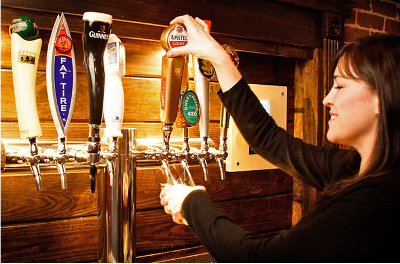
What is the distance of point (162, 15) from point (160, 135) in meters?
0.45

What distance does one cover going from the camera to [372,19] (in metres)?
1.89

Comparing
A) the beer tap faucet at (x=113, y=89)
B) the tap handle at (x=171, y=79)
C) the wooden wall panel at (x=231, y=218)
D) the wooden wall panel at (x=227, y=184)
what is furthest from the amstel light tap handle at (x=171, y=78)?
the wooden wall panel at (x=231, y=218)

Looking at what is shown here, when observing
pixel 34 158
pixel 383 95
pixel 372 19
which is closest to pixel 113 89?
pixel 34 158

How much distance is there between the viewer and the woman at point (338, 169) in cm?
67

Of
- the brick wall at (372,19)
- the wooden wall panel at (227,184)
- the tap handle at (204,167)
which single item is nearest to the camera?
the tap handle at (204,167)

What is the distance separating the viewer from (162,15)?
126 cm

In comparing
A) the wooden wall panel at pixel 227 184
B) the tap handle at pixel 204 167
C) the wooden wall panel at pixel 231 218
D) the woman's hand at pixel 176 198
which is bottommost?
the wooden wall panel at pixel 231 218

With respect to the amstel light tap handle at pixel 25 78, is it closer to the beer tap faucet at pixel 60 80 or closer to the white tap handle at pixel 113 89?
the beer tap faucet at pixel 60 80

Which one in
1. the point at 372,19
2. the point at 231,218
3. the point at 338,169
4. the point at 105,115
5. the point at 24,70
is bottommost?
the point at 231,218

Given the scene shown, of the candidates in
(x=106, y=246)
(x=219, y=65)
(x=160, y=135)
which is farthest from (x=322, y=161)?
(x=106, y=246)

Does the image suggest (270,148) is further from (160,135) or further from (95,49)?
(95,49)

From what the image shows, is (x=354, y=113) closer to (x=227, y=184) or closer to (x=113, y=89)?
(x=113, y=89)

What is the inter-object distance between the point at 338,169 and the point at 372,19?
3.89ft

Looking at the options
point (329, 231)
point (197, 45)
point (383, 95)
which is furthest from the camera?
point (197, 45)
